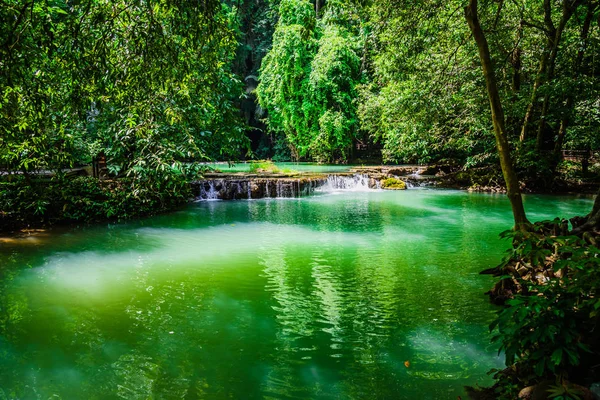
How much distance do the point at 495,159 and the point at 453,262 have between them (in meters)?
12.8

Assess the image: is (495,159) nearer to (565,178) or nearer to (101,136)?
(565,178)

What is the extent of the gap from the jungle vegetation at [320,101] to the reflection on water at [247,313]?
3.54ft

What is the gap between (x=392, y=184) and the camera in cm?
1991

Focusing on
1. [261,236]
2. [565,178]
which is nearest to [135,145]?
[261,236]

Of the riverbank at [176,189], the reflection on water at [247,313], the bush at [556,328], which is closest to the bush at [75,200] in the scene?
the riverbank at [176,189]

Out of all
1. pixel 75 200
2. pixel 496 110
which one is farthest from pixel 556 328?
pixel 75 200

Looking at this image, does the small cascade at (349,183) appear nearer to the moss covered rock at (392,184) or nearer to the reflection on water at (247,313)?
the moss covered rock at (392,184)

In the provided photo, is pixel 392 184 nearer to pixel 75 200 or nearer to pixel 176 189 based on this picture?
pixel 176 189

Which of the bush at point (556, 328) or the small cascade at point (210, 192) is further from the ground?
the small cascade at point (210, 192)

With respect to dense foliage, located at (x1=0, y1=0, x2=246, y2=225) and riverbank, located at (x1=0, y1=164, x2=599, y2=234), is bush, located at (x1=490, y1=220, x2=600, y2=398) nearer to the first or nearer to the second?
dense foliage, located at (x1=0, y1=0, x2=246, y2=225)

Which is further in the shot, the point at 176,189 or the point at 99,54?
the point at 176,189

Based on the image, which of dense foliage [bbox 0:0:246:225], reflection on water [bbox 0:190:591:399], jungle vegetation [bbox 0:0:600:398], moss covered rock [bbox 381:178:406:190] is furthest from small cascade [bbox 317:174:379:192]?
dense foliage [bbox 0:0:246:225]

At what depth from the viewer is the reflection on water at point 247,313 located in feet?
12.8

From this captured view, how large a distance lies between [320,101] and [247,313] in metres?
24.8
